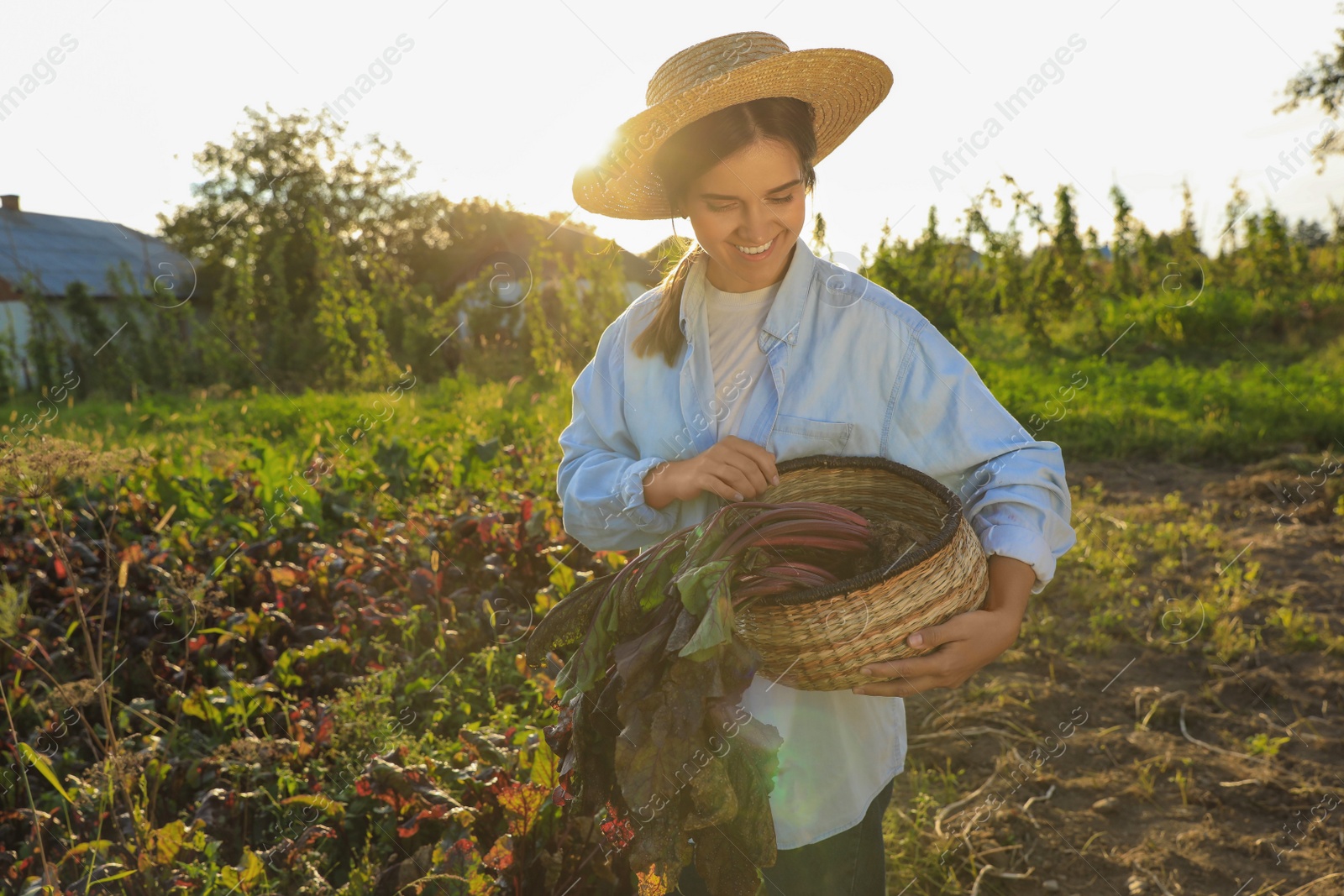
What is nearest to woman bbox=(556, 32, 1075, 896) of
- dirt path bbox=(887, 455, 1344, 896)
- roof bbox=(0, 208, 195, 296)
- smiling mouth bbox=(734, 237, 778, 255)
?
smiling mouth bbox=(734, 237, 778, 255)

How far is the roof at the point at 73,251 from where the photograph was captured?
26.5 m

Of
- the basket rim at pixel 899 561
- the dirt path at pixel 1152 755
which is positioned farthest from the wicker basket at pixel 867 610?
the dirt path at pixel 1152 755

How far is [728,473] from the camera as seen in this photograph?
156 cm

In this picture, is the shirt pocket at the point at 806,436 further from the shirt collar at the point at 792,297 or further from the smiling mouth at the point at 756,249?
the smiling mouth at the point at 756,249

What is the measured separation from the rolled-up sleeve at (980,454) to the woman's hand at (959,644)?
0.18 ft

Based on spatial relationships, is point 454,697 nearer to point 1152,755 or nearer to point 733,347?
point 733,347

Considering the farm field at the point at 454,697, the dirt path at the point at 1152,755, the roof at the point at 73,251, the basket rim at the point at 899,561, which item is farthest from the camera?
the roof at the point at 73,251

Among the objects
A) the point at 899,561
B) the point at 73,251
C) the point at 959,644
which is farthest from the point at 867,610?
the point at 73,251

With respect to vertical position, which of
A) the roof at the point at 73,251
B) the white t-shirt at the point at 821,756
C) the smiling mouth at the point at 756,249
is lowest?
the white t-shirt at the point at 821,756

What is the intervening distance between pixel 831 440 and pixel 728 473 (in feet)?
1.02

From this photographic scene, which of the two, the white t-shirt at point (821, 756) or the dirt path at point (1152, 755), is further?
the dirt path at point (1152, 755)

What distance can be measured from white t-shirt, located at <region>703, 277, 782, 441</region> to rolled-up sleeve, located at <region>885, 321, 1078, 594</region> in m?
0.31

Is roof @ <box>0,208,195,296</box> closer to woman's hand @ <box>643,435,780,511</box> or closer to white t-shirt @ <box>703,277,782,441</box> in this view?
white t-shirt @ <box>703,277,782,441</box>

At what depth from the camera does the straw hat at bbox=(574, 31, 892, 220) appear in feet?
5.50
